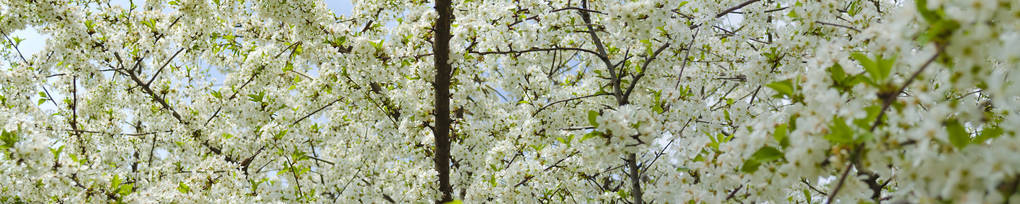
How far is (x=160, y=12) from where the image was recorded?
830 cm

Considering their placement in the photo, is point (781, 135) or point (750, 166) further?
point (750, 166)

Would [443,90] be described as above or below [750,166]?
above

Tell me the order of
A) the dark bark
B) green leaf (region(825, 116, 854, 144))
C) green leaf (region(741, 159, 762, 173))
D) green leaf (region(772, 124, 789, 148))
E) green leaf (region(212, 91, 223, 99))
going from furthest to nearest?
green leaf (region(212, 91, 223, 99)) < the dark bark < green leaf (region(741, 159, 762, 173)) < green leaf (region(772, 124, 789, 148)) < green leaf (region(825, 116, 854, 144))

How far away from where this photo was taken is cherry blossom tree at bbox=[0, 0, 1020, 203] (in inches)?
66.1

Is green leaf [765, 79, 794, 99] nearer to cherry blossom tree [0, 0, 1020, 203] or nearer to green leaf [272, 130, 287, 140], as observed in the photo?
cherry blossom tree [0, 0, 1020, 203]

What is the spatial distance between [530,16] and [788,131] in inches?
128

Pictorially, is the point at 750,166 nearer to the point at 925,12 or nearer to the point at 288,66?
the point at 925,12

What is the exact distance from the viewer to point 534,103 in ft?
19.6

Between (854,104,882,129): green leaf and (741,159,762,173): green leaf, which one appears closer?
(854,104,882,129): green leaf

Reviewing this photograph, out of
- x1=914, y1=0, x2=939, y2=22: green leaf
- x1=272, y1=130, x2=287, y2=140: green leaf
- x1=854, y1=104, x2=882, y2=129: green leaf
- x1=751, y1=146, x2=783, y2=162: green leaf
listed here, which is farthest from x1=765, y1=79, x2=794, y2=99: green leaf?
x1=272, y1=130, x2=287, y2=140: green leaf

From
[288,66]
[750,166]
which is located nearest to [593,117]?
[750,166]

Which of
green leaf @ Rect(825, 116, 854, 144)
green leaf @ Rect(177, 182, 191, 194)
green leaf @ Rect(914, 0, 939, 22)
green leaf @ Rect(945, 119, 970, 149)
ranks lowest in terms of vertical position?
green leaf @ Rect(945, 119, 970, 149)

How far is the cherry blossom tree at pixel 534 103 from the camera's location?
168cm

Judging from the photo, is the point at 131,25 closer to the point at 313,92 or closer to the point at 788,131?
the point at 313,92
